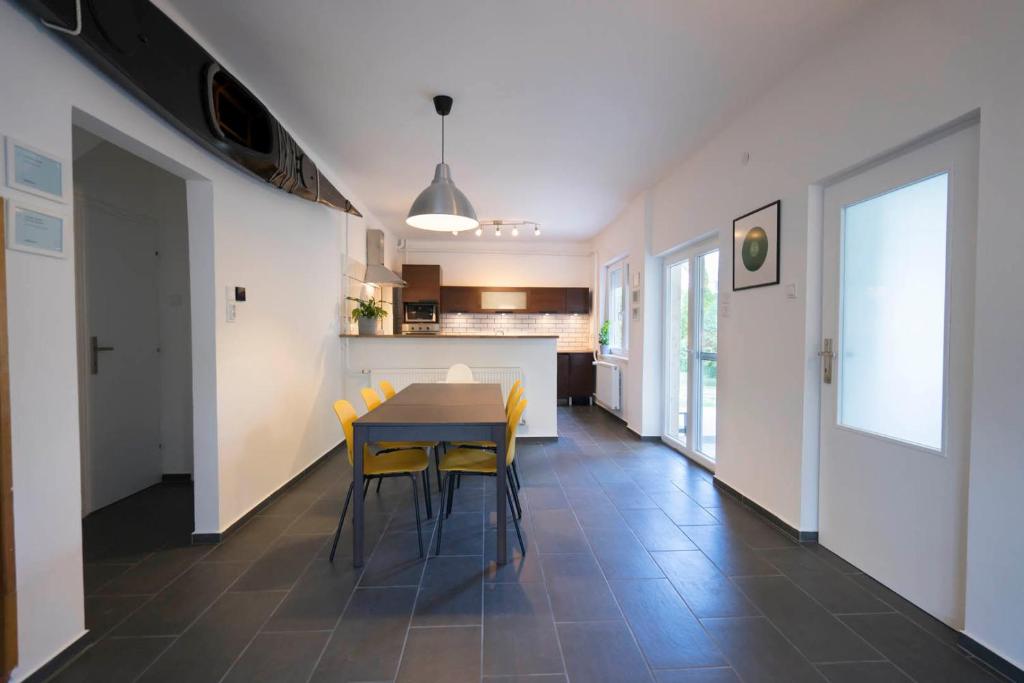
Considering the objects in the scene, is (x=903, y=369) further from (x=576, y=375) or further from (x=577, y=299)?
(x=577, y=299)

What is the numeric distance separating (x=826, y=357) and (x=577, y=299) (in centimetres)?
516

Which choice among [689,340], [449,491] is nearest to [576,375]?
[689,340]

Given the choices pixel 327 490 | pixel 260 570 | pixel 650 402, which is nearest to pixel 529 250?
pixel 650 402

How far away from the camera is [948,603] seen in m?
1.77

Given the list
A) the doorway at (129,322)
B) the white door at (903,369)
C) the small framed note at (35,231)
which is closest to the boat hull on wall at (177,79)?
the small framed note at (35,231)

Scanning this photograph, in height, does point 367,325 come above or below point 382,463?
above

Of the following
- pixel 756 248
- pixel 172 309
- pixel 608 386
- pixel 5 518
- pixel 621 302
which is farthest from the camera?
pixel 608 386

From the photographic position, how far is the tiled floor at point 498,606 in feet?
5.10

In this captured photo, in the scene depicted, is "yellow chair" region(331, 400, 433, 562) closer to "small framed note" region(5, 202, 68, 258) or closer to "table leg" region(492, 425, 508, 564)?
"table leg" region(492, 425, 508, 564)

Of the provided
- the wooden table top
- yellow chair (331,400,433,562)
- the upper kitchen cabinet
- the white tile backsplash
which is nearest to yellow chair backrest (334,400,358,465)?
yellow chair (331,400,433,562)

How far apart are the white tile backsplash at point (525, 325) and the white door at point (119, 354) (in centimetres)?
454

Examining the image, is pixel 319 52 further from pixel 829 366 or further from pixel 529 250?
pixel 529 250

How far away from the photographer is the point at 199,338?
2.45m

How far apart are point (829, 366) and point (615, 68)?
2.09m
